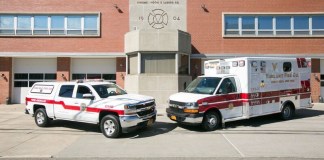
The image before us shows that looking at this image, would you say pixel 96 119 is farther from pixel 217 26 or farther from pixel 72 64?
pixel 217 26

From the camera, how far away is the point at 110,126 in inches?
364

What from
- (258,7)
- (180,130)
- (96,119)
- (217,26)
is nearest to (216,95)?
(180,130)

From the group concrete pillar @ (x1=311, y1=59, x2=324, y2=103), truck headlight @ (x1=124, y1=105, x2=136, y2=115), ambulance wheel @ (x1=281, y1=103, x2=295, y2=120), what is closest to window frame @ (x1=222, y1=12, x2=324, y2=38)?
concrete pillar @ (x1=311, y1=59, x2=324, y2=103)

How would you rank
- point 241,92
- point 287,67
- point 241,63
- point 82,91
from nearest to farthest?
1. point 82,91
2. point 241,92
3. point 241,63
4. point 287,67

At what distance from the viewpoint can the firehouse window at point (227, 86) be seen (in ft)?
34.7

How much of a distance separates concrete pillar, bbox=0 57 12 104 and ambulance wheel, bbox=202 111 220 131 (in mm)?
16347

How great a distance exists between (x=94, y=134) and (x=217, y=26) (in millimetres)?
14103

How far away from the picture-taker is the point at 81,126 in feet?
37.3

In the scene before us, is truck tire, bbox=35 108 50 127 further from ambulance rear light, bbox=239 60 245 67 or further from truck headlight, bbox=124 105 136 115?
ambulance rear light, bbox=239 60 245 67

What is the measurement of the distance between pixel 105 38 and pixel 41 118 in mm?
10463

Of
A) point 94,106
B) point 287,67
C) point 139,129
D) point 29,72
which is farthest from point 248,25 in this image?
point 29,72

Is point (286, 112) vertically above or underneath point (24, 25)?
underneath

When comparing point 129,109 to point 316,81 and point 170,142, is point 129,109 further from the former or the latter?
point 316,81

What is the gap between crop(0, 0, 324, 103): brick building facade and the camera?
20.3 metres
